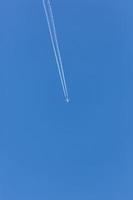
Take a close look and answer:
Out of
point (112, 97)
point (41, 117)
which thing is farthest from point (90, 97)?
point (41, 117)

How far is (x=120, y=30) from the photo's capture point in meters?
1.05

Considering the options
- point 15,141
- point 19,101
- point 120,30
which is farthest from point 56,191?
point 120,30

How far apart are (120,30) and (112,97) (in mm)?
257

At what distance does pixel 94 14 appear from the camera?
3.42 feet

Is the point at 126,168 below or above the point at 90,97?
below

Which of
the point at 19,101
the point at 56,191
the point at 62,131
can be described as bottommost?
the point at 56,191

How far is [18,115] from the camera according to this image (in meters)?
1.08

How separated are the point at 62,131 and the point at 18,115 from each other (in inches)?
7.2

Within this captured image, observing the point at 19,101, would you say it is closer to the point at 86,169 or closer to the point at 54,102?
the point at 54,102

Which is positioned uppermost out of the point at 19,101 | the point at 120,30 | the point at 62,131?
the point at 120,30

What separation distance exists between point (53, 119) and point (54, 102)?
0.22 ft

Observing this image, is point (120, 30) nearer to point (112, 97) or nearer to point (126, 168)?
point (112, 97)

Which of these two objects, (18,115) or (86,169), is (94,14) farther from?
(86,169)

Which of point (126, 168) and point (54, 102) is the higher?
point (54, 102)
